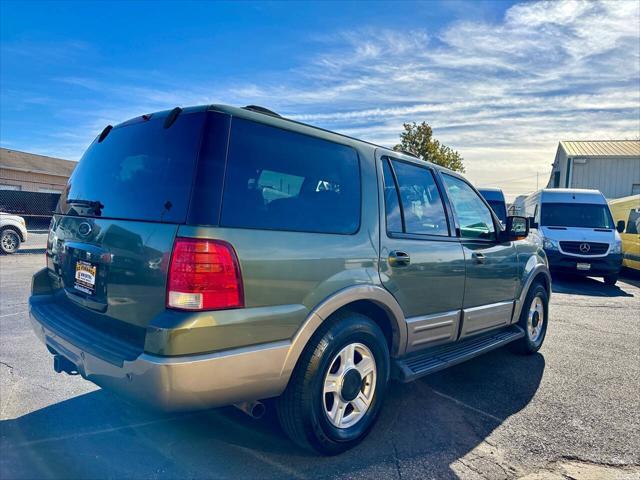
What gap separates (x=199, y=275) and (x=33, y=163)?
3315 cm

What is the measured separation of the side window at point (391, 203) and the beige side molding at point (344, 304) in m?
0.50

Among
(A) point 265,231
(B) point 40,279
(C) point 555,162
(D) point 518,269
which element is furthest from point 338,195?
(C) point 555,162

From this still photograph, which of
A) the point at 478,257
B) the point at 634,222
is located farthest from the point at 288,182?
the point at 634,222

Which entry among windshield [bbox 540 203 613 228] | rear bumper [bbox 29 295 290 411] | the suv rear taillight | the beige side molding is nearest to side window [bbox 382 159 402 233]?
the beige side molding

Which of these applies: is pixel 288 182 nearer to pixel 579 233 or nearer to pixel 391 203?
pixel 391 203

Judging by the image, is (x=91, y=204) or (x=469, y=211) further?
(x=469, y=211)

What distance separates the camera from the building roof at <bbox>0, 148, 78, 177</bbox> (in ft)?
90.5

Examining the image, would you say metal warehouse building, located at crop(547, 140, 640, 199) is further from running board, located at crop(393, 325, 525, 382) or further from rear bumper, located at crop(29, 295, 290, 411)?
rear bumper, located at crop(29, 295, 290, 411)

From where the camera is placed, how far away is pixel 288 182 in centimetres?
278

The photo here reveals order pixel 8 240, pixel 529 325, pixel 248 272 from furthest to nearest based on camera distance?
pixel 8 240
pixel 529 325
pixel 248 272

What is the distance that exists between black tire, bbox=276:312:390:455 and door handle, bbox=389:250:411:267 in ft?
1.44

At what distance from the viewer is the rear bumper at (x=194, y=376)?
7.19ft

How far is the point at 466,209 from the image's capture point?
428 centimetres

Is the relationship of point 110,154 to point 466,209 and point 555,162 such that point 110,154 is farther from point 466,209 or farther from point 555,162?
point 555,162
